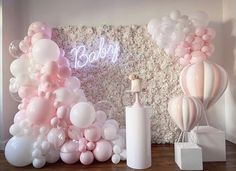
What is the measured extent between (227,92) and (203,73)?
2.73ft

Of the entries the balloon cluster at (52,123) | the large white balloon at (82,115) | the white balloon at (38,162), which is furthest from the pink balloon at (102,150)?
the white balloon at (38,162)

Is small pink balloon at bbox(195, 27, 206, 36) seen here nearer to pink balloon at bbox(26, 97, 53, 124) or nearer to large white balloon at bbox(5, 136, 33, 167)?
pink balloon at bbox(26, 97, 53, 124)

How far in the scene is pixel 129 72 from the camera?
273cm

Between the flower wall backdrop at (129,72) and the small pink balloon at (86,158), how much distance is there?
756mm

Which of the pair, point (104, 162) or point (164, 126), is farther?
point (164, 126)

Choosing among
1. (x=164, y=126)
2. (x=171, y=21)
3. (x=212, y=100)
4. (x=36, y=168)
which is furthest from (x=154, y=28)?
(x=36, y=168)

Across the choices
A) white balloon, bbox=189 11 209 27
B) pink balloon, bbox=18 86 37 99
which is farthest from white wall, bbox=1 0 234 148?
pink balloon, bbox=18 86 37 99

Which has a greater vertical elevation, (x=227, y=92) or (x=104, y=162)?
(x=227, y=92)

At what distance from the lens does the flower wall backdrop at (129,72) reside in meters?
2.71

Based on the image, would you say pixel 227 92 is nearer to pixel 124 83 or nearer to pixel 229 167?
pixel 229 167

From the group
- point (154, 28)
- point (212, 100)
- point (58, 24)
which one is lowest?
point (212, 100)

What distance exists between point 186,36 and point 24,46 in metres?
1.77

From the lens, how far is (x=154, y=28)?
244 cm

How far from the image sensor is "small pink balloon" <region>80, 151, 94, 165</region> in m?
2.01
